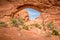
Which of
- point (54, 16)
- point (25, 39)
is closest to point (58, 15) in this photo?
point (54, 16)

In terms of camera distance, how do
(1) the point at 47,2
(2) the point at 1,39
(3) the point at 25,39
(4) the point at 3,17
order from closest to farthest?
(2) the point at 1,39
(3) the point at 25,39
(4) the point at 3,17
(1) the point at 47,2

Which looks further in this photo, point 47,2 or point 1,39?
point 47,2

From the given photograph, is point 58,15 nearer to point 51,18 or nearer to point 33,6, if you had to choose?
point 51,18

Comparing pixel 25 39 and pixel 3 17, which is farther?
pixel 3 17

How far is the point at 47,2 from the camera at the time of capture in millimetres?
18031

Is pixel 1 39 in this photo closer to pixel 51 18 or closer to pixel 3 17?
pixel 3 17

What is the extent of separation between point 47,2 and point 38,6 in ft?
4.00

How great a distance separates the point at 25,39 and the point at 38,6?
34.2 ft

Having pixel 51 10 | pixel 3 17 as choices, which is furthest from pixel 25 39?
pixel 51 10

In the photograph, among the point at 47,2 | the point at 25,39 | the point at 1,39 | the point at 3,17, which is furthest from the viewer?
the point at 47,2

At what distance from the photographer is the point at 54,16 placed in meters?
17.9

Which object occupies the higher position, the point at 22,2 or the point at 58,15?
the point at 22,2

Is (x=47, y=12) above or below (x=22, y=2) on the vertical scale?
below

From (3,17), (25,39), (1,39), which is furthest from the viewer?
(3,17)
